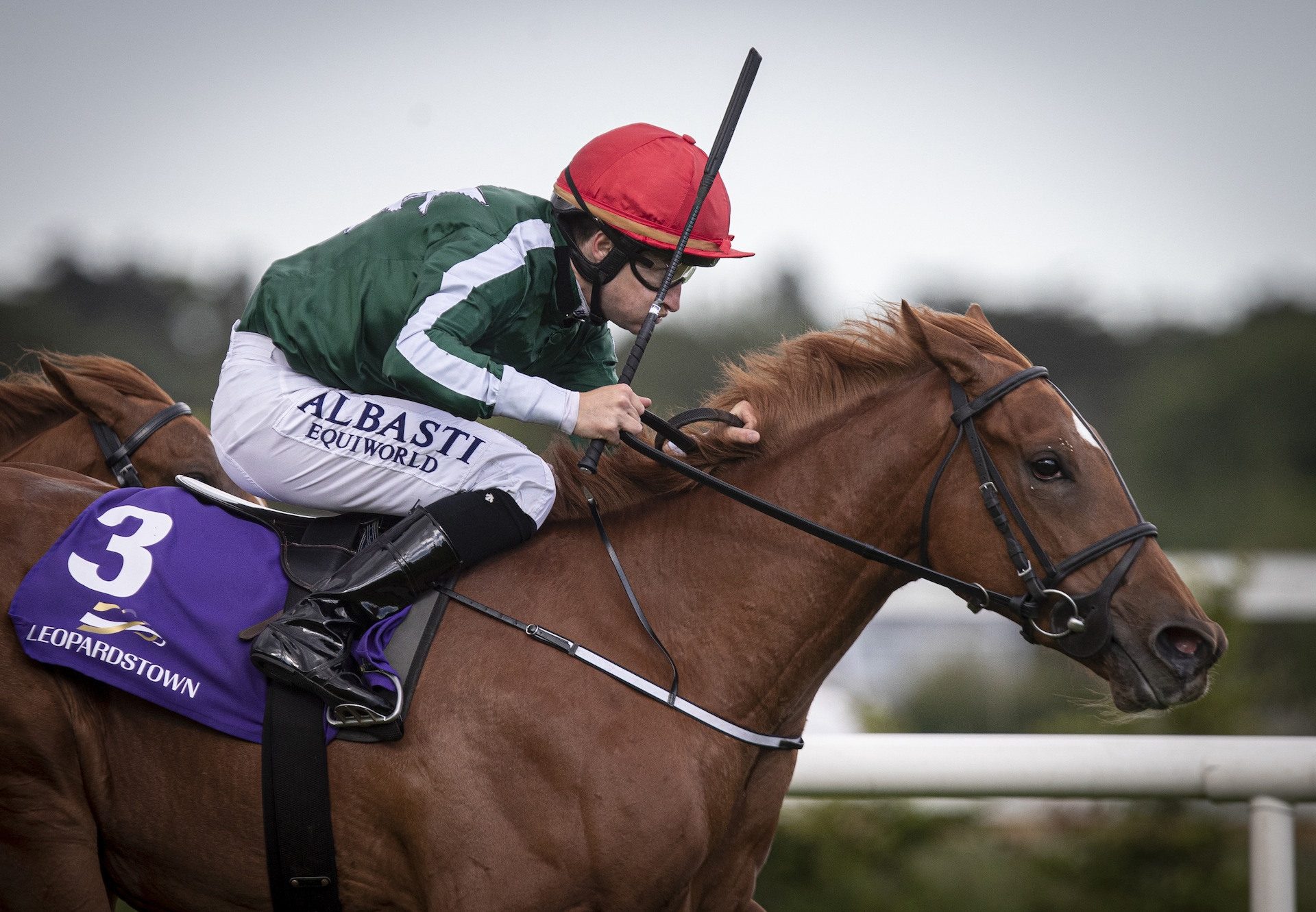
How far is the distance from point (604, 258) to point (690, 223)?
0.88 feet

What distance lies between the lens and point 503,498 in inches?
111

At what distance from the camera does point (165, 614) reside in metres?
2.80

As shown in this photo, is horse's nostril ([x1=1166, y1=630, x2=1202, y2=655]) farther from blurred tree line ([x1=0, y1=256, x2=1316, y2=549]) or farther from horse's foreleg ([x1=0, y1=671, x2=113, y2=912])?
blurred tree line ([x1=0, y1=256, x2=1316, y2=549])

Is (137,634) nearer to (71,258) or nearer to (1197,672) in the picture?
(1197,672)

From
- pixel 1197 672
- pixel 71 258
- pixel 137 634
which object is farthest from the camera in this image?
pixel 71 258

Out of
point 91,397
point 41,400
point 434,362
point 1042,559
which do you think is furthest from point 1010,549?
point 41,400

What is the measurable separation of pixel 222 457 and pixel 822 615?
1.58 m

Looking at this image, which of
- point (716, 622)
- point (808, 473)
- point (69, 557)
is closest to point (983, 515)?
point (808, 473)

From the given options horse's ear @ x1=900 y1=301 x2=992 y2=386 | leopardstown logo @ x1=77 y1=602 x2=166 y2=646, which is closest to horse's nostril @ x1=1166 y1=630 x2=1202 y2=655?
horse's ear @ x1=900 y1=301 x2=992 y2=386

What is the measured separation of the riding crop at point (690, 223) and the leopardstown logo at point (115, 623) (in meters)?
1.09

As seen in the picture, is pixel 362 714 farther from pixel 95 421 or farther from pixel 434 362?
pixel 95 421

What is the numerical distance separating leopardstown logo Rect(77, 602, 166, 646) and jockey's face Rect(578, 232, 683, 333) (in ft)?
4.47

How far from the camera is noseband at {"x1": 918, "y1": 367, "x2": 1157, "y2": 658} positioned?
103 inches

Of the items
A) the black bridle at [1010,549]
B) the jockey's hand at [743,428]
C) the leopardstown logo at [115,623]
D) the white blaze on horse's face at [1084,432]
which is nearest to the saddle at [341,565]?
the leopardstown logo at [115,623]
